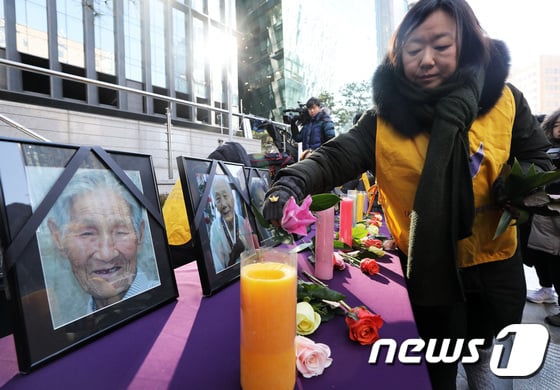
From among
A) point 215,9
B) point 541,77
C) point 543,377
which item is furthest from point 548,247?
point 541,77

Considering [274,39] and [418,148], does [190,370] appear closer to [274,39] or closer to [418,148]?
[418,148]

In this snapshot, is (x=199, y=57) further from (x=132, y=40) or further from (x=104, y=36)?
(x=104, y=36)

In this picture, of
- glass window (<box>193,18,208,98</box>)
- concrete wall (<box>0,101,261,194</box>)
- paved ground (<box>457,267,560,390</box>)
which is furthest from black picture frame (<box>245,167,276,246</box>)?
glass window (<box>193,18,208,98</box>)

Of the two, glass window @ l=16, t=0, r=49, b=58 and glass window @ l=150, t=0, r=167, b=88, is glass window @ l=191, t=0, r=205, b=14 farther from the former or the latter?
glass window @ l=16, t=0, r=49, b=58

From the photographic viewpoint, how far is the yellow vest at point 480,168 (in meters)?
1.00

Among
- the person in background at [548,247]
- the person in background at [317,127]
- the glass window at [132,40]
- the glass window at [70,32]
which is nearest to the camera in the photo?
the person in background at [548,247]

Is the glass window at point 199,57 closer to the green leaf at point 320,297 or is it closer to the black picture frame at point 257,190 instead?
the black picture frame at point 257,190

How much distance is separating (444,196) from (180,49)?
11.9 m

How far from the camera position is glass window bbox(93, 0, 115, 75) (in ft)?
26.3

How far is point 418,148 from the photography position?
103 cm

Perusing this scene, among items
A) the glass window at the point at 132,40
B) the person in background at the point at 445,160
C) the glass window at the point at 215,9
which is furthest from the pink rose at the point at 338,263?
the glass window at the point at 215,9

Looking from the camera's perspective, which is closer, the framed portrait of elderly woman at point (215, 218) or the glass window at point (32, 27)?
the framed portrait of elderly woman at point (215, 218)

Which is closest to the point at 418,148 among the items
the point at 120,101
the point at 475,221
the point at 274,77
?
the point at 475,221

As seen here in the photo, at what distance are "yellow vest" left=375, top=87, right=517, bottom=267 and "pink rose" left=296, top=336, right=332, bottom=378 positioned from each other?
2.22ft
